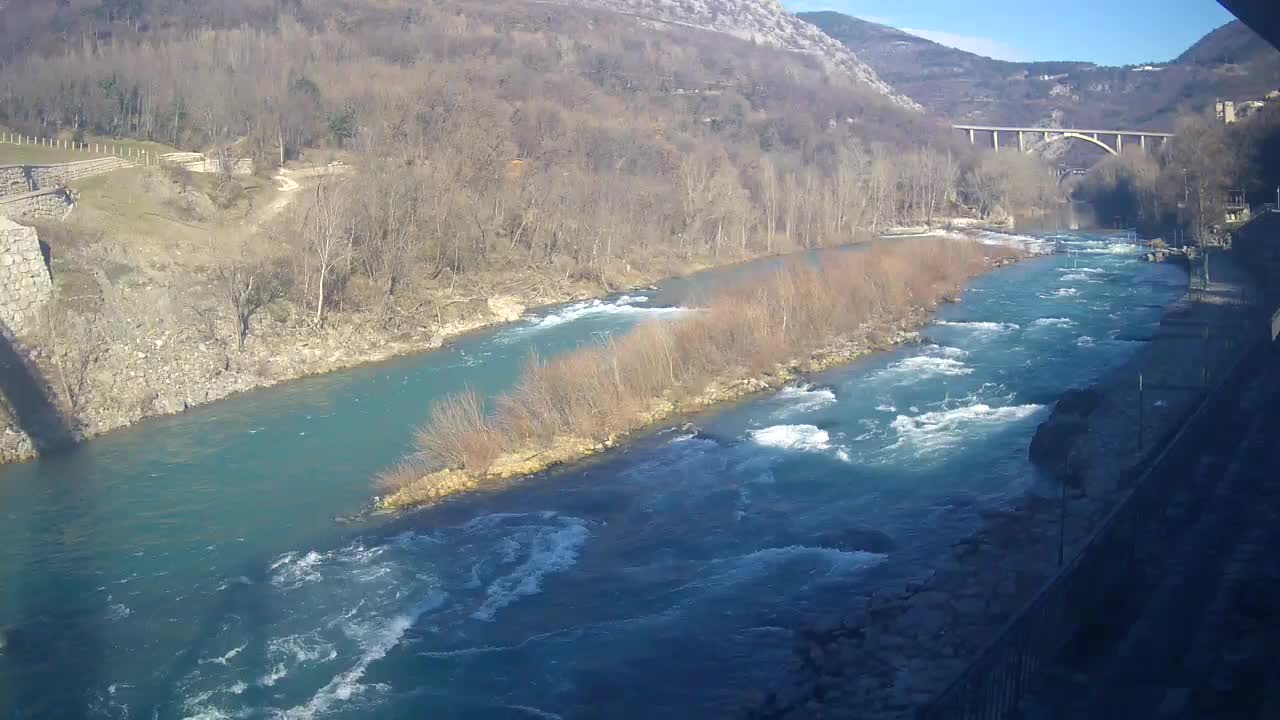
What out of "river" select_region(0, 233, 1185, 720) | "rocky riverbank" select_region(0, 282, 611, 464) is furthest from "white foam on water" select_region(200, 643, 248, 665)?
"rocky riverbank" select_region(0, 282, 611, 464)

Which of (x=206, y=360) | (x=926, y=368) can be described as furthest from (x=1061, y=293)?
(x=206, y=360)

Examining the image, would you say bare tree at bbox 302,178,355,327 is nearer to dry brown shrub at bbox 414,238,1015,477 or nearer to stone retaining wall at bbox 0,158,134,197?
stone retaining wall at bbox 0,158,134,197

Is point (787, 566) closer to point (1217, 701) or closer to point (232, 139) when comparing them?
point (1217, 701)

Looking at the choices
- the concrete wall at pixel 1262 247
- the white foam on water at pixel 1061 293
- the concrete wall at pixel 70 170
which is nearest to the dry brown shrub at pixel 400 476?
the concrete wall at pixel 70 170

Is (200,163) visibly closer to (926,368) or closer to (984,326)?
(926,368)

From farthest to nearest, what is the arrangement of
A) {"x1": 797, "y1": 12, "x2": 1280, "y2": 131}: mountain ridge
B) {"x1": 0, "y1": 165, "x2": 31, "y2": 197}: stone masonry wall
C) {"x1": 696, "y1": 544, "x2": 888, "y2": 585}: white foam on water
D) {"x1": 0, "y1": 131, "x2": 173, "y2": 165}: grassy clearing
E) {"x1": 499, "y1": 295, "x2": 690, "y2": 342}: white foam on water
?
{"x1": 797, "y1": 12, "x2": 1280, "y2": 131}: mountain ridge → {"x1": 0, "y1": 131, "x2": 173, "y2": 165}: grassy clearing → {"x1": 499, "y1": 295, "x2": 690, "y2": 342}: white foam on water → {"x1": 0, "y1": 165, "x2": 31, "y2": 197}: stone masonry wall → {"x1": 696, "y1": 544, "x2": 888, "y2": 585}: white foam on water

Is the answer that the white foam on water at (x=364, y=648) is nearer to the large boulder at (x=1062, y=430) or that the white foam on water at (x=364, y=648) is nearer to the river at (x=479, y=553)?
the river at (x=479, y=553)
